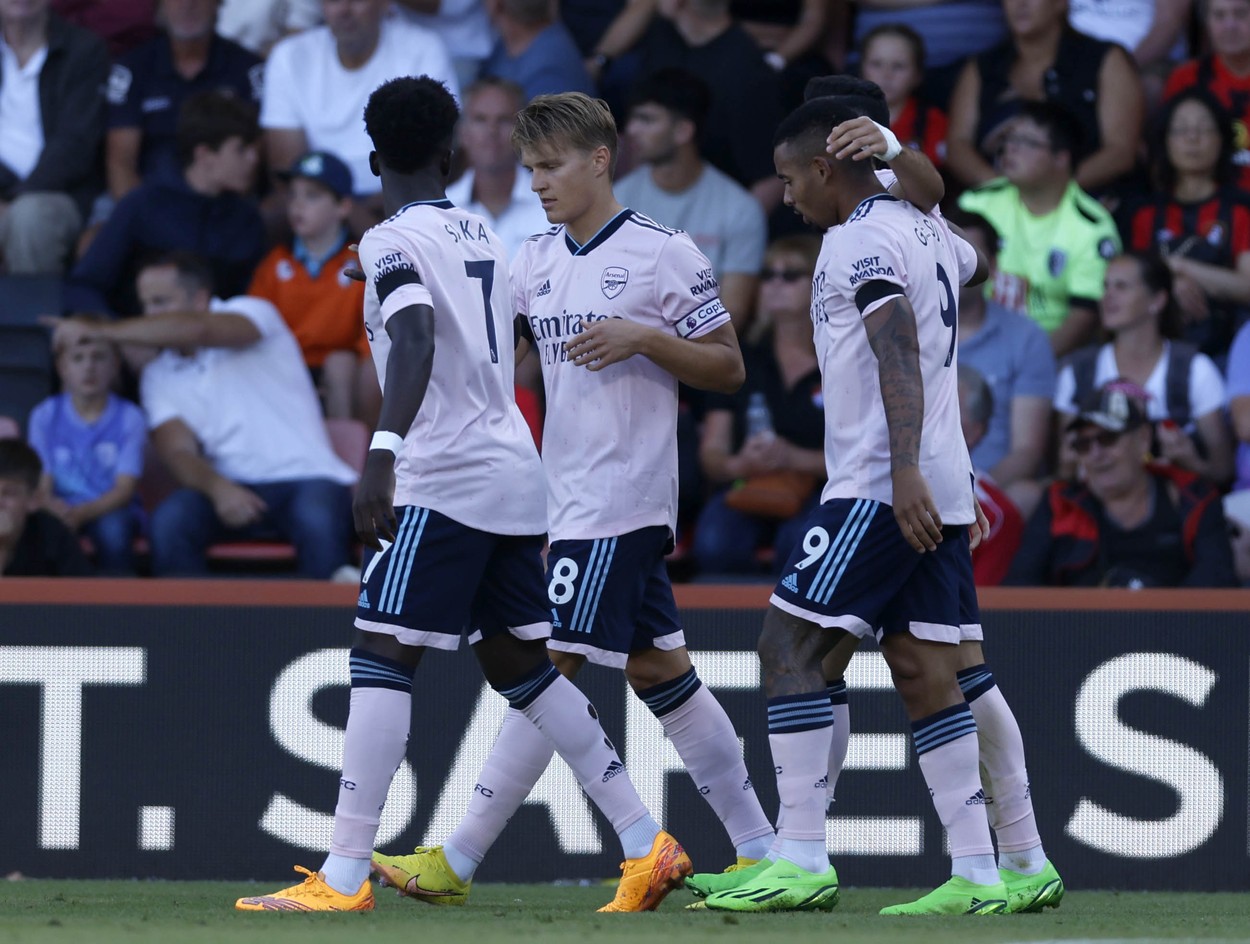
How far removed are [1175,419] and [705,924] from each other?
Answer: 4.40m

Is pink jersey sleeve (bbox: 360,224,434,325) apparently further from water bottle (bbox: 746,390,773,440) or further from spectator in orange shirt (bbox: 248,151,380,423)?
spectator in orange shirt (bbox: 248,151,380,423)

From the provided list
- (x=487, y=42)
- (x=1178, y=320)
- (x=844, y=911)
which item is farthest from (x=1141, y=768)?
(x=487, y=42)

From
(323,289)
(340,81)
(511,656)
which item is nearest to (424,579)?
(511,656)

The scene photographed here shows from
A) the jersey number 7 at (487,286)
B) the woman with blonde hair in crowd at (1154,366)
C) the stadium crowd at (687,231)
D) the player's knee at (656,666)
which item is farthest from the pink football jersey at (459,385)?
the woman with blonde hair in crowd at (1154,366)

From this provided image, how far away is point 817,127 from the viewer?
5059 millimetres

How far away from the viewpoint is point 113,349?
8.55 m

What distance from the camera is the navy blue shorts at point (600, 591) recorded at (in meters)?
5.07

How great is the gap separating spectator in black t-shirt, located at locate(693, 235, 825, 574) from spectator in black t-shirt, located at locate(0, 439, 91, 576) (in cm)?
245

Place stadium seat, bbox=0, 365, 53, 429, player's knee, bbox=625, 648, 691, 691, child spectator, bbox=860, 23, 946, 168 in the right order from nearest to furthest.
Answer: player's knee, bbox=625, 648, 691, 691, stadium seat, bbox=0, 365, 53, 429, child spectator, bbox=860, 23, 946, 168

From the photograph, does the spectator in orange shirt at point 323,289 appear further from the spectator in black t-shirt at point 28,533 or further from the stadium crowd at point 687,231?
the spectator in black t-shirt at point 28,533

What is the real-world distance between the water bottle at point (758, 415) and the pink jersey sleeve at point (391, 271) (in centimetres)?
362

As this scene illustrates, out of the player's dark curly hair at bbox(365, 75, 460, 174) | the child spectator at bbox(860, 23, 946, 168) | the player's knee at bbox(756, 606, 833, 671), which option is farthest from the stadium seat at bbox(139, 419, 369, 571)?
the player's knee at bbox(756, 606, 833, 671)

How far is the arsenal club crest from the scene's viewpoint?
17.1ft

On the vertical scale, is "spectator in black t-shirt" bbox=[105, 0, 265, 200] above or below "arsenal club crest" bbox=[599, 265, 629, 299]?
above
